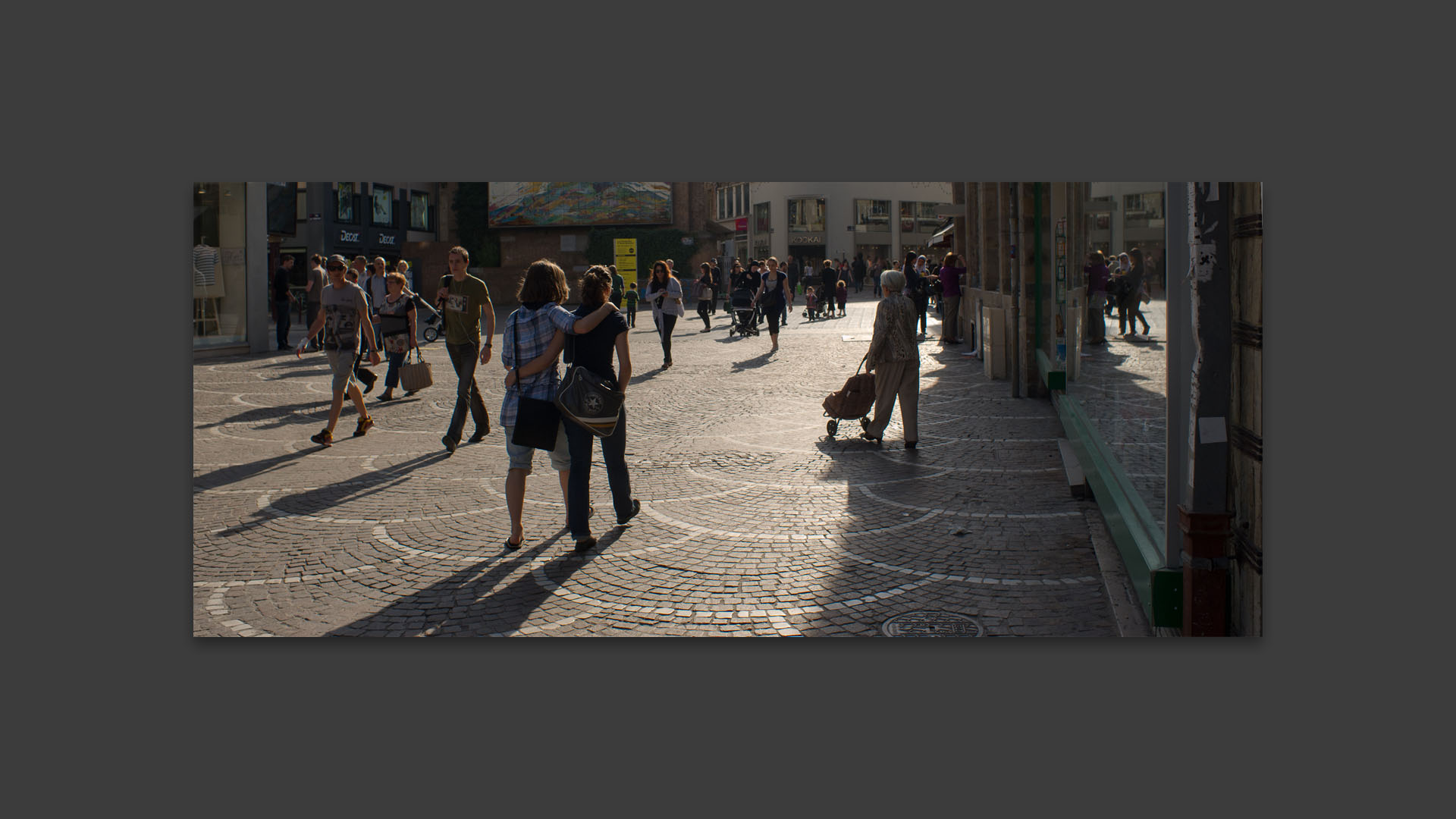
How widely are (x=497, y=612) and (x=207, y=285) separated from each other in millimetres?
13859

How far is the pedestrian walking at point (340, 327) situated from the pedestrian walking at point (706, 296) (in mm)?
14702

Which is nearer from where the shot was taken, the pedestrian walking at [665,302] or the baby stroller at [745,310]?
the pedestrian walking at [665,302]

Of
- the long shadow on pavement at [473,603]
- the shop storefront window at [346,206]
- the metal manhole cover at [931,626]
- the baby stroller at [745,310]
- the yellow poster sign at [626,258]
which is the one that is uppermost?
the shop storefront window at [346,206]

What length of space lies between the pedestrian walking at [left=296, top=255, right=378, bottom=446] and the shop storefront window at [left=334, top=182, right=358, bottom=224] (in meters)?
27.3

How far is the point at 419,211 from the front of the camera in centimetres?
4322

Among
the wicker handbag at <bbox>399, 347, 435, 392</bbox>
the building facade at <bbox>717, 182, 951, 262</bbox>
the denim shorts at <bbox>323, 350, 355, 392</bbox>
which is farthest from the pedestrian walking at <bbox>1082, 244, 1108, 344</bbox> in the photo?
the building facade at <bbox>717, 182, 951, 262</bbox>

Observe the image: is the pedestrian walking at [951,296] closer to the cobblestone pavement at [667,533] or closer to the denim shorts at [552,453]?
the cobblestone pavement at [667,533]

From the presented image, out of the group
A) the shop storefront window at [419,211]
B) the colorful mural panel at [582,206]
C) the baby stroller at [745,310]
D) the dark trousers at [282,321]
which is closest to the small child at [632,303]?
the baby stroller at [745,310]

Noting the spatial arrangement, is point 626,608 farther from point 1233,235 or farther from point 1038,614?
point 1233,235

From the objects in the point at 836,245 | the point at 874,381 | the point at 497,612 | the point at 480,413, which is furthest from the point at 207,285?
the point at 836,245

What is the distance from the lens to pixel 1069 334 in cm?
991

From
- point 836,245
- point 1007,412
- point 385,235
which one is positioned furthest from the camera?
point 836,245

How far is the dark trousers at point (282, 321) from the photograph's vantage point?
18.4 meters

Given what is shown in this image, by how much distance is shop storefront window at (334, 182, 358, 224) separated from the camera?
35219 millimetres
